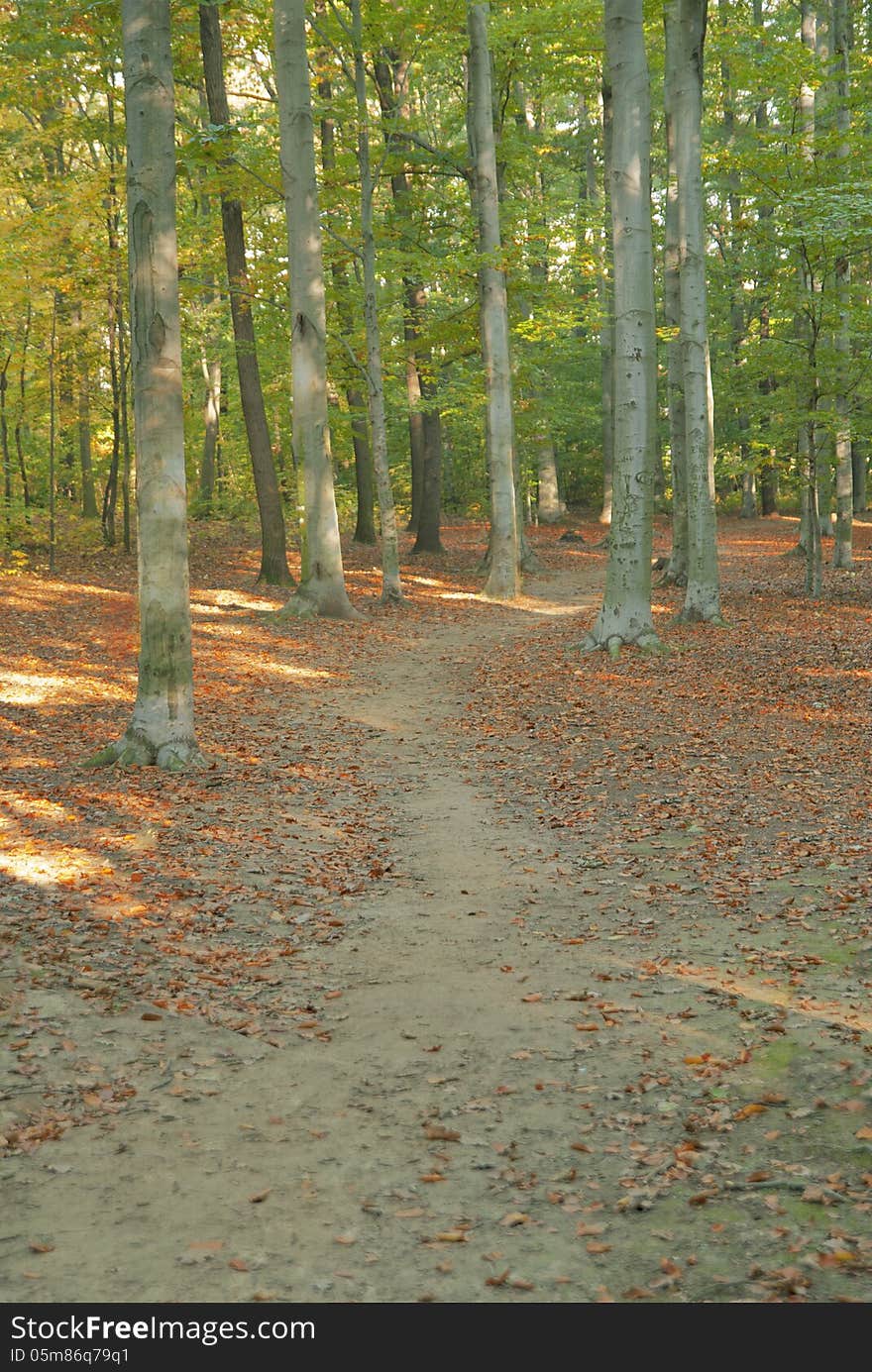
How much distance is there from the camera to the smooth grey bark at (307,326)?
16594mm

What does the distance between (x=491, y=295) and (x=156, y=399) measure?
12049 millimetres

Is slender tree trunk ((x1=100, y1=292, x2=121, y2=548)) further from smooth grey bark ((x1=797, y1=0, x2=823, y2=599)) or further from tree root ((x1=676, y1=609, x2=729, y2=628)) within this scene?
smooth grey bark ((x1=797, y1=0, x2=823, y2=599))

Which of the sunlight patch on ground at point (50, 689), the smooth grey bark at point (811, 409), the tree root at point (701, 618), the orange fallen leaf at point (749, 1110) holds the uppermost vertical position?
the smooth grey bark at point (811, 409)

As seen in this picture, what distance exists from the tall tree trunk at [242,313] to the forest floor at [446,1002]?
8.10 meters

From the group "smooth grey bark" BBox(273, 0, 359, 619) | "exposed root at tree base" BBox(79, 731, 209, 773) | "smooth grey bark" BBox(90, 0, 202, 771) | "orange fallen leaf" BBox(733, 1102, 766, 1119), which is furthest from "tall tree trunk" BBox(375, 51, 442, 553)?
"orange fallen leaf" BBox(733, 1102, 766, 1119)

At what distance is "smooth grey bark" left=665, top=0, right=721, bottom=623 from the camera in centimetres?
1493

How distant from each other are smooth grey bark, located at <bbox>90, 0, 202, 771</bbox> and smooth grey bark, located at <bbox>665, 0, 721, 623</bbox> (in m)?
8.41

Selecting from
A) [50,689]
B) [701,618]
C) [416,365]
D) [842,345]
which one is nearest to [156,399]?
[50,689]

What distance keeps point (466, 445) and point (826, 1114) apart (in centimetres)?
3587

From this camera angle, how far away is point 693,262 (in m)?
15.1

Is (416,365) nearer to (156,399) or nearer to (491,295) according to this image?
(491,295)

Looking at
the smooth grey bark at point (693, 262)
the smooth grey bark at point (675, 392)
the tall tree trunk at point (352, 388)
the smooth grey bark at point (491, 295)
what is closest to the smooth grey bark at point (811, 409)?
the smooth grey bark at point (693, 262)

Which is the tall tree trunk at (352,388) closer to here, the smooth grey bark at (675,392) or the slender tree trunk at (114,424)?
the slender tree trunk at (114,424)

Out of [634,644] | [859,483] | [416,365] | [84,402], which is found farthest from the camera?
[859,483]
